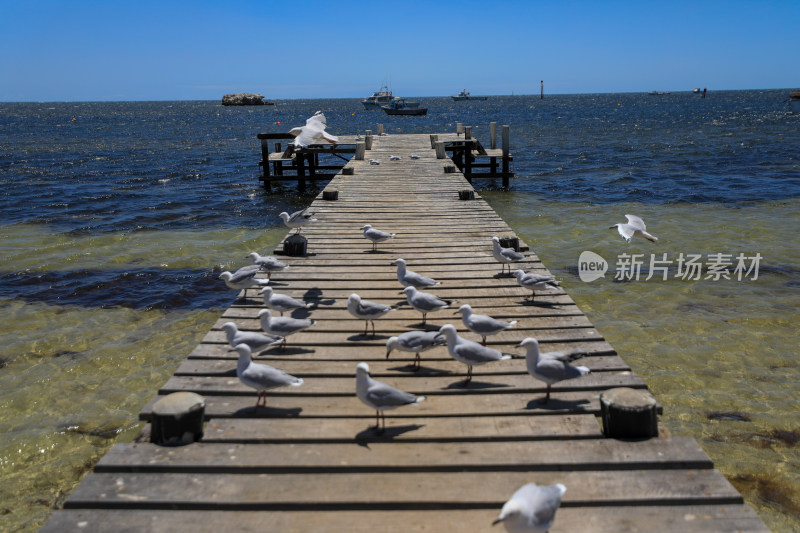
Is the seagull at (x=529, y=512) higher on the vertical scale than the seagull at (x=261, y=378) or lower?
lower

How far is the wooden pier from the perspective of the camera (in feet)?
11.5

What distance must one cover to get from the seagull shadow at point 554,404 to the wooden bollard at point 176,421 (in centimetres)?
239

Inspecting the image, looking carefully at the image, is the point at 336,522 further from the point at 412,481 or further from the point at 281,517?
the point at 412,481

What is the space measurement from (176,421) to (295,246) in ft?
16.7

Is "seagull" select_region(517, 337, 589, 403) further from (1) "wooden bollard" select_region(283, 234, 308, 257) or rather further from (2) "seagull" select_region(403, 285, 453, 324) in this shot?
(1) "wooden bollard" select_region(283, 234, 308, 257)

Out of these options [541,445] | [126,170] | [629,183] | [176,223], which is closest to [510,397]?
[541,445]

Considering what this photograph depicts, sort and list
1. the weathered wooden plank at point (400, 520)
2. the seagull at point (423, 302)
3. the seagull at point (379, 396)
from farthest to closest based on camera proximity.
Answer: the seagull at point (423, 302), the seagull at point (379, 396), the weathered wooden plank at point (400, 520)

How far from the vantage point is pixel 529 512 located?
10.1 ft

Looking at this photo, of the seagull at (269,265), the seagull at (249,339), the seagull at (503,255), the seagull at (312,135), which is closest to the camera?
the seagull at (249,339)

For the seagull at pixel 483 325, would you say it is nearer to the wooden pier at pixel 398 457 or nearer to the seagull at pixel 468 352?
the wooden pier at pixel 398 457

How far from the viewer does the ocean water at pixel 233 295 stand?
7133 millimetres

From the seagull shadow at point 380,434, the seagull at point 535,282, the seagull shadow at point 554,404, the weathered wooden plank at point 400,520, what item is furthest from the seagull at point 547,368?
the seagull at point 535,282

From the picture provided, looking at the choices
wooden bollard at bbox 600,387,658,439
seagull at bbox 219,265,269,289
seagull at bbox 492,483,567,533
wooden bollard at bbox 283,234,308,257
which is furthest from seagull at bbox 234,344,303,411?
wooden bollard at bbox 283,234,308,257

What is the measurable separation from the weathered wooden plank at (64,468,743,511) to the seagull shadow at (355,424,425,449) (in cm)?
35
